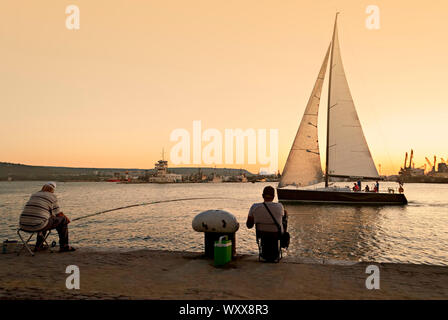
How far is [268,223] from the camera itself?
282 inches

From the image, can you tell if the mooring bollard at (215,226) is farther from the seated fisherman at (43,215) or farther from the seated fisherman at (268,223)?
the seated fisherman at (43,215)

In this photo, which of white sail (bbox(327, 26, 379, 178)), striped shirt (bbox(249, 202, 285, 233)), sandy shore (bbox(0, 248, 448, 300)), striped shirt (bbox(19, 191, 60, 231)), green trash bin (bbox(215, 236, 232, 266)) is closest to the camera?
sandy shore (bbox(0, 248, 448, 300))

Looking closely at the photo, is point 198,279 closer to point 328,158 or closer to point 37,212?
point 37,212

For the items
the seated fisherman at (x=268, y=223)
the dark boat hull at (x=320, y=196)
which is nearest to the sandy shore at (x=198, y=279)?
the seated fisherman at (x=268, y=223)

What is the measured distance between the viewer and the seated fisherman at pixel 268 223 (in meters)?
7.14

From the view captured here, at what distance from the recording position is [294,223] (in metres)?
28.4

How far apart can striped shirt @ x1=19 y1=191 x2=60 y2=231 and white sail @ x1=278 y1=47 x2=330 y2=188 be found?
121ft

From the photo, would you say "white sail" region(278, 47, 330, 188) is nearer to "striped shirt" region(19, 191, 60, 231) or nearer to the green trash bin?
the green trash bin

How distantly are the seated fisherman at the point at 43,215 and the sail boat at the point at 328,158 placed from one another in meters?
36.3

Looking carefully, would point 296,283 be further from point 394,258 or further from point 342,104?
point 342,104

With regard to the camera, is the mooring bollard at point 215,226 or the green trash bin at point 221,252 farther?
the mooring bollard at point 215,226

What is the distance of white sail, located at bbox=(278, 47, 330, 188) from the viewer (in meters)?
42.2

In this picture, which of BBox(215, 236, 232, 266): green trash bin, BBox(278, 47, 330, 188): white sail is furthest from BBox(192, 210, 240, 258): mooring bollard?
BBox(278, 47, 330, 188): white sail
